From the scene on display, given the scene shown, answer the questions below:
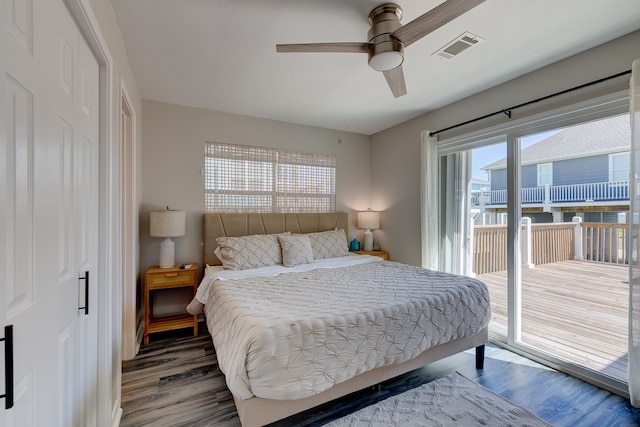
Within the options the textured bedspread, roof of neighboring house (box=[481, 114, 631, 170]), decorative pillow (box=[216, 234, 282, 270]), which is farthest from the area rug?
roof of neighboring house (box=[481, 114, 631, 170])

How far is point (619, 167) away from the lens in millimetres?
2189

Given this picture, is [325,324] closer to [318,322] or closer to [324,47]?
[318,322]

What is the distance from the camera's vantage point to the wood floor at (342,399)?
1802mm

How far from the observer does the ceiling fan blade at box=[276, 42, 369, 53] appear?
1703 mm

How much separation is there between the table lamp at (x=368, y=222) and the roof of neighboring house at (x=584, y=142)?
2.08 m

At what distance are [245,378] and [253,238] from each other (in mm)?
1928

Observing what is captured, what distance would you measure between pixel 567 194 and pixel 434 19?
2.21 metres

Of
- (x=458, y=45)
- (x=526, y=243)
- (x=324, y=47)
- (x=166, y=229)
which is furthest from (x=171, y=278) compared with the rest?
(x=526, y=243)

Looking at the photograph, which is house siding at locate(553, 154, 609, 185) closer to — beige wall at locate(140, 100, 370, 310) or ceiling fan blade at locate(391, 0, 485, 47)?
ceiling fan blade at locate(391, 0, 485, 47)

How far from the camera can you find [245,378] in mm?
1427

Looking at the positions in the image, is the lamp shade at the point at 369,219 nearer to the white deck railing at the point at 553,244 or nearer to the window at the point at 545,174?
the white deck railing at the point at 553,244

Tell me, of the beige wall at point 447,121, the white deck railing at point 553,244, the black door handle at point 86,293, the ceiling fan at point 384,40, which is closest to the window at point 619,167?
the white deck railing at point 553,244

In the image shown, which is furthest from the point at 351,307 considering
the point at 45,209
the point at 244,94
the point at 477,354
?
the point at 244,94

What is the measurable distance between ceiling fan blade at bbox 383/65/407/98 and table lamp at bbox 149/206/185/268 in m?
2.51
